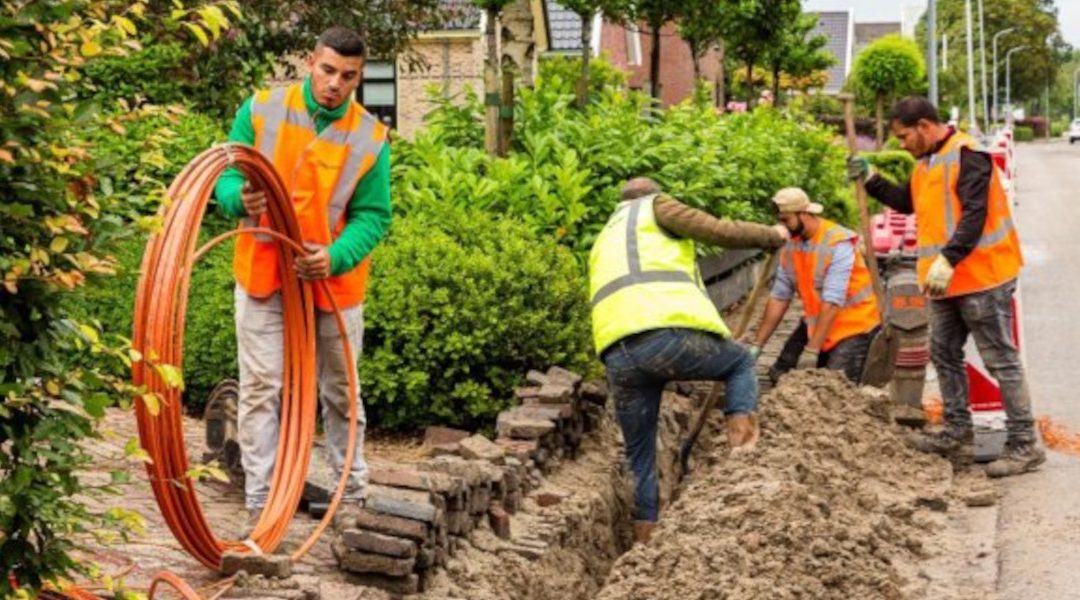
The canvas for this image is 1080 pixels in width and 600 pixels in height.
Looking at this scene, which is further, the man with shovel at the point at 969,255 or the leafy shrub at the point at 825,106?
the leafy shrub at the point at 825,106

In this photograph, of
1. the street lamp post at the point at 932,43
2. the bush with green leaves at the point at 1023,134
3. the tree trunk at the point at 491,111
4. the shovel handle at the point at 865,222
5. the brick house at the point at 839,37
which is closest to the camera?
the shovel handle at the point at 865,222

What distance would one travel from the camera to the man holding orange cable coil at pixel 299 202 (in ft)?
26.7

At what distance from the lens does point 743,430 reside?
33.1 ft

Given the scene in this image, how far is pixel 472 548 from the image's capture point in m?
8.59

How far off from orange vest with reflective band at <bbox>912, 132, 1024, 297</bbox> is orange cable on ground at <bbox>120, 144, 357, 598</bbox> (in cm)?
423

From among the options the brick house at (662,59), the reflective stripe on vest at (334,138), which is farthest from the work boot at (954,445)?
the brick house at (662,59)

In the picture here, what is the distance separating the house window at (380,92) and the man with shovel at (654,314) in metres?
27.4

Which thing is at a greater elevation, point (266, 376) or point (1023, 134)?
point (266, 376)

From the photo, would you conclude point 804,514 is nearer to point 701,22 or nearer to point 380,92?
point 701,22

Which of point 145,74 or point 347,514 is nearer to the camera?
point 347,514

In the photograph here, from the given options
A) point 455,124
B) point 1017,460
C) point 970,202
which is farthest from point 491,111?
point 1017,460

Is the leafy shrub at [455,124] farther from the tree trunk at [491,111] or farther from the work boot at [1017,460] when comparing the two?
the work boot at [1017,460]

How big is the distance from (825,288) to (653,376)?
3.13 m

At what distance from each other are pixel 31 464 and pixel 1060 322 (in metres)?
15.8
